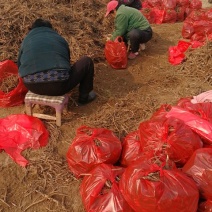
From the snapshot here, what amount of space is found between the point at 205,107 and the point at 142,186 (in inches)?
50.7

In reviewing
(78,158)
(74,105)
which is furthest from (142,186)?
(74,105)

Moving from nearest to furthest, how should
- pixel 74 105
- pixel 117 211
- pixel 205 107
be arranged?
pixel 117 211 < pixel 205 107 < pixel 74 105

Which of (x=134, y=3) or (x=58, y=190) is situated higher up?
(x=134, y=3)

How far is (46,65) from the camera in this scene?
3.28m

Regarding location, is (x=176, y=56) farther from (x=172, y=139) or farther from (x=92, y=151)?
(x=92, y=151)

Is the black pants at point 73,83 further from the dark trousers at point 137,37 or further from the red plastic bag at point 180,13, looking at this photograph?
the red plastic bag at point 180,13

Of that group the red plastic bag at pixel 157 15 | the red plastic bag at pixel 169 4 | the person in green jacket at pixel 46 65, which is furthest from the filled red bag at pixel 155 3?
the person in green jacket at pixel 46 65

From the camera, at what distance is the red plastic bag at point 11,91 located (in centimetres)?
387

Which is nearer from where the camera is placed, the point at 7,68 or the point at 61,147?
the point at 61,147

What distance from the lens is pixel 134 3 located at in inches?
257

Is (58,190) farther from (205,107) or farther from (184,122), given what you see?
(205,107)

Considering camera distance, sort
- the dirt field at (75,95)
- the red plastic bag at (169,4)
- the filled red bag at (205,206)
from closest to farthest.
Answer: the filled red bag at (205,206) → the dirt field at (75,95) → the red plastic bag at (169,4)

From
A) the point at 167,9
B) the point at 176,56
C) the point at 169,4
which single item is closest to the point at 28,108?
the point at 176,56

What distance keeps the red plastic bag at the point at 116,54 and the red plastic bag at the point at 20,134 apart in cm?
201
